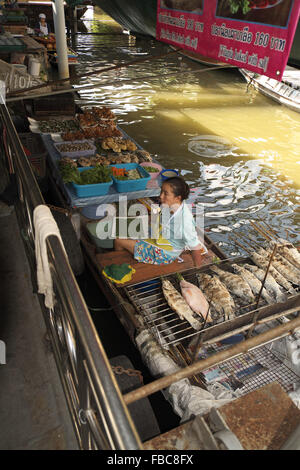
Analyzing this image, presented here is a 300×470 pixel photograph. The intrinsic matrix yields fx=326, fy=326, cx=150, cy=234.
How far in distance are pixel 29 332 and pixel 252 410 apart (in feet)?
6.81

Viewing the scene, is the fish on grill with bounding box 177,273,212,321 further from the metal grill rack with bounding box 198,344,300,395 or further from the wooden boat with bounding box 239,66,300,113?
the wooden boat with bounding box 239,66,300,113

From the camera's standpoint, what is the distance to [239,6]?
3904 mm

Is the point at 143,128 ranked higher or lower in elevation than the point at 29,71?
lower

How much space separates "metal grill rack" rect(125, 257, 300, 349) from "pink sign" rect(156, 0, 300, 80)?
2.59 meters

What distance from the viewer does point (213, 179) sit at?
8.30m

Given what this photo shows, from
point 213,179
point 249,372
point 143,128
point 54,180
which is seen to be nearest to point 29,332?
point 249,372

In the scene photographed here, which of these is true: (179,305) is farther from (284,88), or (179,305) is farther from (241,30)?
(284,88)

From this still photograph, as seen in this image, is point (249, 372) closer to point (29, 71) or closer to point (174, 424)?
point (174, 424)

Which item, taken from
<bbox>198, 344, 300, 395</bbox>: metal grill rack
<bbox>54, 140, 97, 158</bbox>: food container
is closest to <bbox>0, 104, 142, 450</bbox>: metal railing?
<bbox>198, 344, 300, 395</bbox>: metal grill rack

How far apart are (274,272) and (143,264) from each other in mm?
1767

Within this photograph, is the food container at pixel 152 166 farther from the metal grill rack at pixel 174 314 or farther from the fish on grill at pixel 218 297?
the fish on grill at pixel 218 297

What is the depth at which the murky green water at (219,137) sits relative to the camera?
7191 mm
